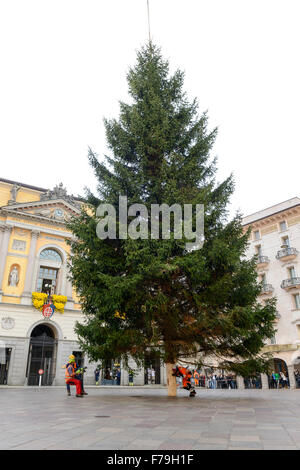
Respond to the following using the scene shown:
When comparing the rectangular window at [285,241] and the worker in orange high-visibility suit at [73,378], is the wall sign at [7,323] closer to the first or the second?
the worker in orange high-visibility suit at [73,378]

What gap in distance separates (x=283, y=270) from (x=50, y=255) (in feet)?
80.7

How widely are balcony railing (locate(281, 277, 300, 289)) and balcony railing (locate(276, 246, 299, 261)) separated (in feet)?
7.69

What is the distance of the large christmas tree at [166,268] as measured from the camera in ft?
39.0

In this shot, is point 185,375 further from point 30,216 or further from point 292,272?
point 292,272

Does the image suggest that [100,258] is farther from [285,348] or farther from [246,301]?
[285,348]

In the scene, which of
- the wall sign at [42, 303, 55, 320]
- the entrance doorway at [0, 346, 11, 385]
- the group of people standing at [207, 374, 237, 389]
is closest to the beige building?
the group of people standing at [207, 374, 237, 389]

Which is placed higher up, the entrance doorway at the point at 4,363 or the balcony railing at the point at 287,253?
the balcony railing at the point at 287,253

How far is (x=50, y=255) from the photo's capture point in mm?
31484

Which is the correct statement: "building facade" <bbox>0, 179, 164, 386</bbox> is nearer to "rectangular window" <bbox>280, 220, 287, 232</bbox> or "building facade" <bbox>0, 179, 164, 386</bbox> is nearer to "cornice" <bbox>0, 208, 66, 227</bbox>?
"cornice" <bbox>0, 208, 66, 227</bbox>

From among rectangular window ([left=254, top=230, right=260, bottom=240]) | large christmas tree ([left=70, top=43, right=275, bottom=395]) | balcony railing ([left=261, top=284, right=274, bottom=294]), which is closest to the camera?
large christmas tree ([left=70, top=43, right=275, bottom=395])

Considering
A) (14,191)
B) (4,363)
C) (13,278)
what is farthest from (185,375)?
(14,191)

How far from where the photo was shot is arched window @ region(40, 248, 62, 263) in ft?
102

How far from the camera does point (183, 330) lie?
12.7m

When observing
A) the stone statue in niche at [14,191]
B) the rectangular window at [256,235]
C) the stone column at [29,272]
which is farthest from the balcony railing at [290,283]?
the stone statue in niche at [14,191]
